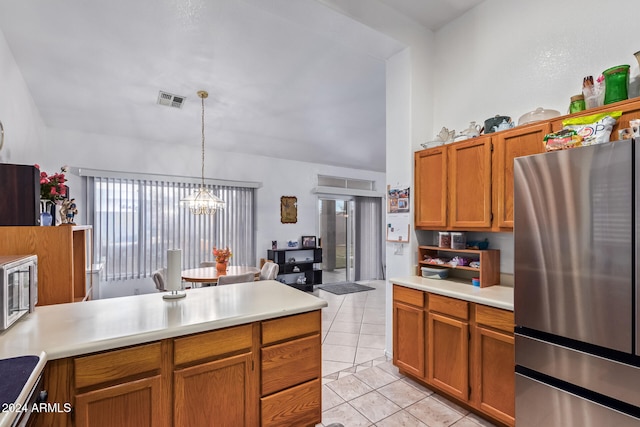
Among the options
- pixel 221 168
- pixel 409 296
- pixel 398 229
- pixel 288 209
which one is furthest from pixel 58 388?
pixel 288 209

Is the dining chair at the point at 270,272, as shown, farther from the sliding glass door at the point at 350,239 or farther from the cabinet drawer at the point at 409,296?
the sliding glass door at the point at 350,239

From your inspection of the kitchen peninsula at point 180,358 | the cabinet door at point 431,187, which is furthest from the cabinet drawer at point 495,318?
the kitchen peninsula at point 180,358

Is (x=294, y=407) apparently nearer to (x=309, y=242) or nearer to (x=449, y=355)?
(x=449, y=355)

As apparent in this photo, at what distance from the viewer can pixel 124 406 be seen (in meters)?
1.38

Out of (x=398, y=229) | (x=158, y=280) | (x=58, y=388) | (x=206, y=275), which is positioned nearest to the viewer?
(x=58, y=388)

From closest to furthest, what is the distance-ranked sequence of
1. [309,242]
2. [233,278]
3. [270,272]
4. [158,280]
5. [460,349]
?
1. [460,349]
2. [233,278]
3. [158,280]
4. [270,272]
5. [309,242]

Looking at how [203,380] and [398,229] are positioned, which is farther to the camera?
[398,229]

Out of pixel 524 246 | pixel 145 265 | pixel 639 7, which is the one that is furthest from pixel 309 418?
pixel 145 265

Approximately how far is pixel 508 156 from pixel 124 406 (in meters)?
2.83

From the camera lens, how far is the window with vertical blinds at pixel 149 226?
4578mm

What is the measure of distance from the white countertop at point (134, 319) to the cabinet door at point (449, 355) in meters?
1.09

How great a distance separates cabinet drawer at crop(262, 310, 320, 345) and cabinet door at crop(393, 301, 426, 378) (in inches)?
41.1

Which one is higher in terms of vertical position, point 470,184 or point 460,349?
point 470,184

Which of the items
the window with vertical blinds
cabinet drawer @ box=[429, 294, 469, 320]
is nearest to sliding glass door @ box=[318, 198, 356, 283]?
the window with vertical blinds
